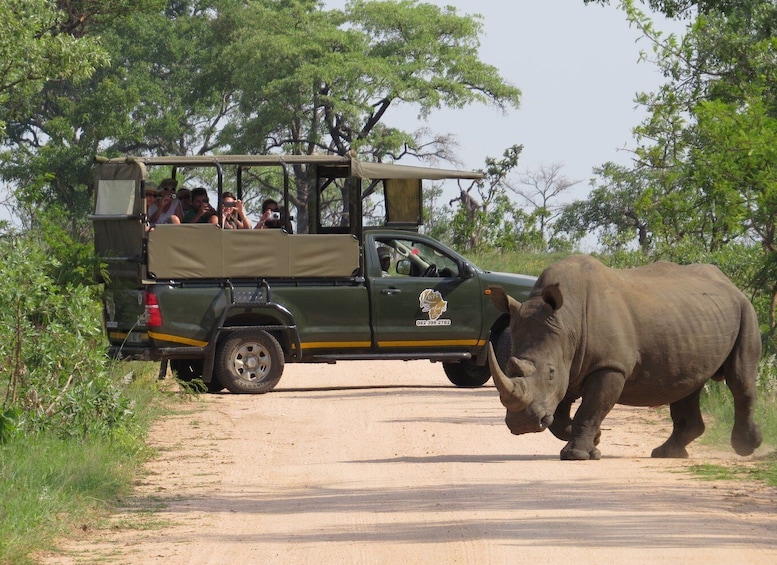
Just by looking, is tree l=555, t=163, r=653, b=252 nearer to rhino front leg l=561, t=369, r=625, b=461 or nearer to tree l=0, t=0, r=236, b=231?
tree l=0, t=0, r=236, b=231

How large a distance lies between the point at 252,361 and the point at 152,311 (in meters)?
1.37

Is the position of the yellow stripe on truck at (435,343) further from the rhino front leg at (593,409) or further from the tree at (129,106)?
the tree at (129,106)

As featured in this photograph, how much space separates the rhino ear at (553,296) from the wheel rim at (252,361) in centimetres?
637

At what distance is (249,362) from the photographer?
684 inches

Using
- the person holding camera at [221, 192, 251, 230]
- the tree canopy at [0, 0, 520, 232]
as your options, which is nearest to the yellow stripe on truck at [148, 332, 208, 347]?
the person holding camera at [221, 192, 251, 230]

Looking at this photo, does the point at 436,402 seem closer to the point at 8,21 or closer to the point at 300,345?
the point at 300,345

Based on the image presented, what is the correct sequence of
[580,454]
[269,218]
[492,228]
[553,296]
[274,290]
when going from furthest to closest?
[492,228] < [269,218] < [274,290] < [580,454] < [553,296]

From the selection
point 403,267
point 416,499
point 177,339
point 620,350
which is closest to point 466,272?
point 403,267

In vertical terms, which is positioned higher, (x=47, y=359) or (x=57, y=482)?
(x=47, y=359)

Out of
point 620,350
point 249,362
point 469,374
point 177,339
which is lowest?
point 469,374

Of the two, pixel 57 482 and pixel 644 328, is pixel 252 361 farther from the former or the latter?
pixel 57 482

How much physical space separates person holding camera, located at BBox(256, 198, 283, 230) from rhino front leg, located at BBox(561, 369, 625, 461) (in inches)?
284

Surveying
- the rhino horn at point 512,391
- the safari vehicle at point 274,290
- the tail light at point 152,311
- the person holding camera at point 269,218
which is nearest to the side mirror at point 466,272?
the safari vehicle at point 274,290

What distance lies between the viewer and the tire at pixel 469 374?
1862 centimetres
